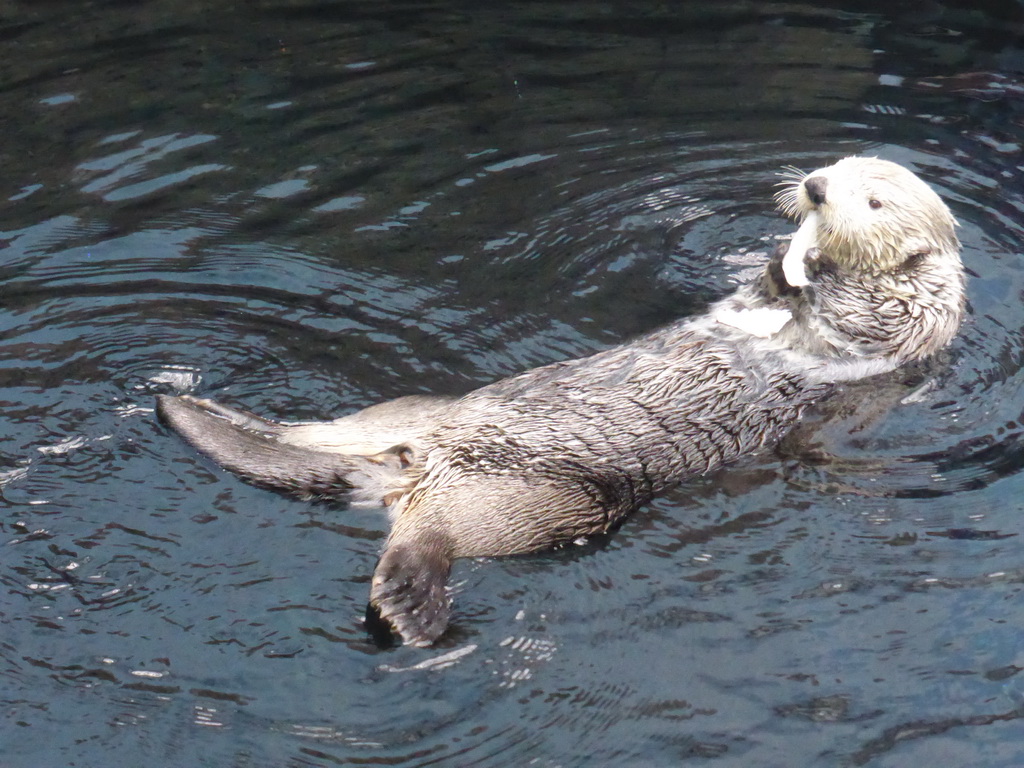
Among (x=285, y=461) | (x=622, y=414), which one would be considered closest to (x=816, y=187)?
(x=622, y=414)

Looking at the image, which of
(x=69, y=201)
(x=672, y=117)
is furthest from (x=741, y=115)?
(x=69, y=201)

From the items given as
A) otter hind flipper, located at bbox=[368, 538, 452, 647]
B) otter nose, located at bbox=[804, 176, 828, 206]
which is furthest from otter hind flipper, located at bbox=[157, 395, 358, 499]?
otter nose, located at bbox=[804, 176, 828, 206]

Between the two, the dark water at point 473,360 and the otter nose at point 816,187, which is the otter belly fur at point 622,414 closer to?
the otter nose at point 816,187

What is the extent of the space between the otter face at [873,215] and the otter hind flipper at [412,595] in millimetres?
2530

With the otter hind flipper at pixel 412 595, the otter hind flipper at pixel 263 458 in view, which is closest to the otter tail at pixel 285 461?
the otter hind flipper at pixel 263 458

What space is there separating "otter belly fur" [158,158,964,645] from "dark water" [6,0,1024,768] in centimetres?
14

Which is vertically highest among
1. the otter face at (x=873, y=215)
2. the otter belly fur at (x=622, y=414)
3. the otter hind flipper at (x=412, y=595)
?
the otter face at (x=873, y=215)

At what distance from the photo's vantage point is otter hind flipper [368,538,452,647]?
352 centimetres

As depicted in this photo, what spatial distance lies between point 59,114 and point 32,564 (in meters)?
3.98

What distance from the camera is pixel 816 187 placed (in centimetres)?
483

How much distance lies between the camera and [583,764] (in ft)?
10.8

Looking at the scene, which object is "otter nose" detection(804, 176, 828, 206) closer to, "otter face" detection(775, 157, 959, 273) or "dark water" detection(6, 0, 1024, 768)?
"otter face" detection(775, 157, 959, 273)

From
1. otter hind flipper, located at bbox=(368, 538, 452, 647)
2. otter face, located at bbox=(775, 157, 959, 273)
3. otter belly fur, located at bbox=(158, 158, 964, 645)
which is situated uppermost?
otter face, located at bbox=(775, 157, 959, 273)

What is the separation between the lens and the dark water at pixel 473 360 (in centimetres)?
342
